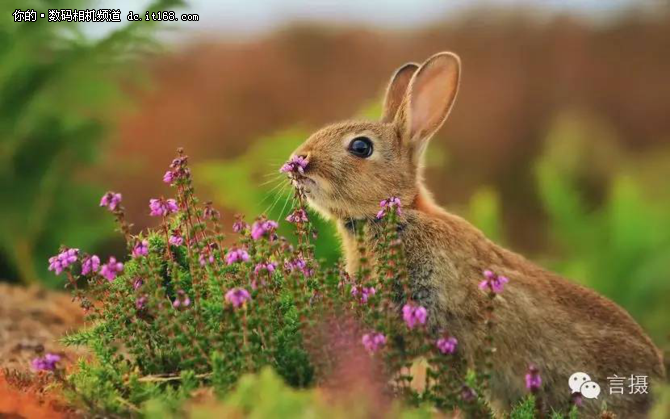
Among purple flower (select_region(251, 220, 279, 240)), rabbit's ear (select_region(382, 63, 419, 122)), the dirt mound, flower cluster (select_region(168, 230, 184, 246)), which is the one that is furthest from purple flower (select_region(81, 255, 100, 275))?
rabbit's ear (select_region(382, 63, 419, 122))

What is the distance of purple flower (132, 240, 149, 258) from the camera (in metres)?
4.16

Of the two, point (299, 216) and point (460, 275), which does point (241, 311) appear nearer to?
point (299, 216)

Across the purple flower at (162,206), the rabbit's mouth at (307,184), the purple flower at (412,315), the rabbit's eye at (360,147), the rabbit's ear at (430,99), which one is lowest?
the purple flower at (412,315)

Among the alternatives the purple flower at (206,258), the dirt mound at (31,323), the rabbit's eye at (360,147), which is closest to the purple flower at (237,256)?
the purple flower at (206,258)

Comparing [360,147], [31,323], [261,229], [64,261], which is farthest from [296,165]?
[31,323]

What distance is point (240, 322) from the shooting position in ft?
12.5

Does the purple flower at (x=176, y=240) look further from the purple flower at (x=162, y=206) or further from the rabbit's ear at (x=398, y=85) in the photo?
the rabbit's ear at (x=398, y=85)

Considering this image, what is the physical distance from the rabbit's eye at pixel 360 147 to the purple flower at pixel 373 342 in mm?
1444

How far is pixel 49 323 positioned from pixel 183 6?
293 cm

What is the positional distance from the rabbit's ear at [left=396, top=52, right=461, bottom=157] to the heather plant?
1.14m

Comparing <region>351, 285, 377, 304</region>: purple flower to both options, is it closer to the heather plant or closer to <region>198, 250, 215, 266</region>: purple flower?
the heather plant

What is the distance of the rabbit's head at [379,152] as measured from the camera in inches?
195

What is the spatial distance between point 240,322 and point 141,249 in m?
0.67

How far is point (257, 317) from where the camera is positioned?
3.86 metres
